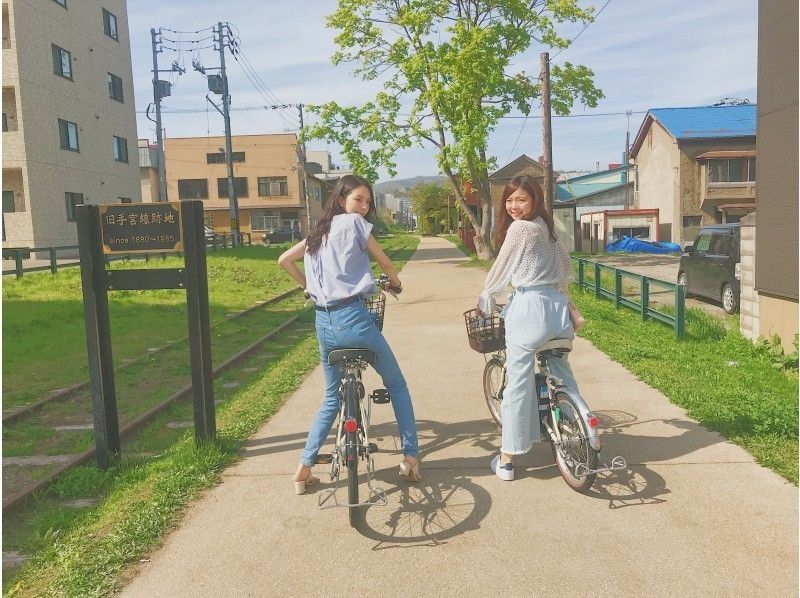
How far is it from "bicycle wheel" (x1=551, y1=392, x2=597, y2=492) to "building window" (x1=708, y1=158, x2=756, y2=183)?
3954cm

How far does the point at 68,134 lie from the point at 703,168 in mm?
33041

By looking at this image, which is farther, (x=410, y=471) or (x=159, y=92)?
(x=159, y=92)

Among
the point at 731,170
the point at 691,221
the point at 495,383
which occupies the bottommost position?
the point at 495,383

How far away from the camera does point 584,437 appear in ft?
13.0

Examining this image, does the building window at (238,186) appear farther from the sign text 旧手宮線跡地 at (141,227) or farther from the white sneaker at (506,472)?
the white sneaker at (506,472)

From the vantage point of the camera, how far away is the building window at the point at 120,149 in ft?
113

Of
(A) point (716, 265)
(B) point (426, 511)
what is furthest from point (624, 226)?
(B) point (426, 511)

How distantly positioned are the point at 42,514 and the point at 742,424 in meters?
4.93

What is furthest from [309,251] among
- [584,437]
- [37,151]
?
[37,151]

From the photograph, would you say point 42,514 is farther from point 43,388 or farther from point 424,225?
point 424,225

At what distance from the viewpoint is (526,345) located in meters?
4.17

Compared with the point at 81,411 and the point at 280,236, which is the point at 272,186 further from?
the point at 81,411

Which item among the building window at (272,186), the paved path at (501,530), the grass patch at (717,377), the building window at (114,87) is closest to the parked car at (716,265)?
the grass patch at (717,377)

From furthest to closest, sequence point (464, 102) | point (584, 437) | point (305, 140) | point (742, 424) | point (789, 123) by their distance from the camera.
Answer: point (305, 140)
point (464, 102)
point (789, 123)
point (742, 424)
point (584, 437)
